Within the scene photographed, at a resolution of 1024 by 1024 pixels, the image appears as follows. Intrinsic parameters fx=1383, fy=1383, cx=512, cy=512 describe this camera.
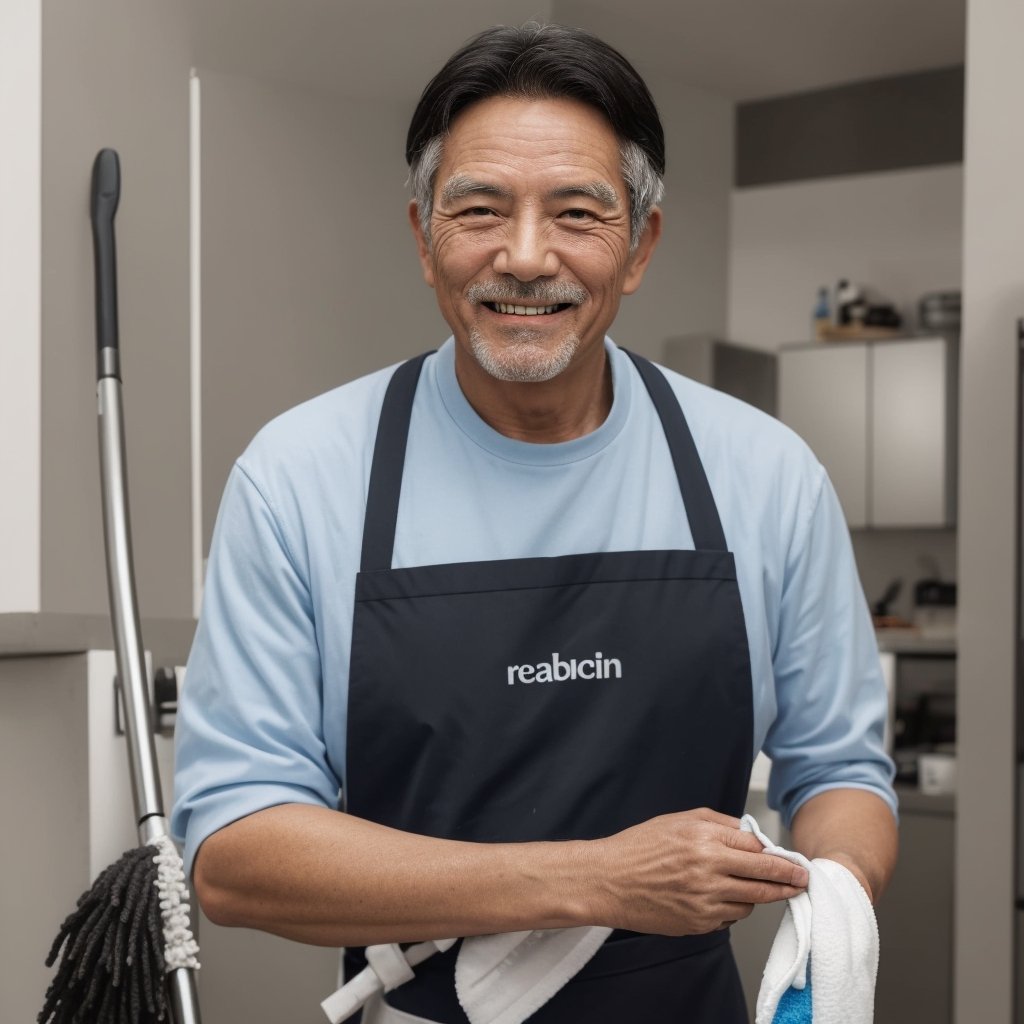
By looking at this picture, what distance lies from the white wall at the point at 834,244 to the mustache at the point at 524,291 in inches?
177

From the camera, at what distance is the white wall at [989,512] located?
2828mm

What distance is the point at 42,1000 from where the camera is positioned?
1659 millimetres

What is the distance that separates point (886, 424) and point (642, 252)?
4.05m

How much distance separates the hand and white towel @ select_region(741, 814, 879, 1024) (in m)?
0.03

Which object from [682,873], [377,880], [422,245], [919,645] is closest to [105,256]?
[422,245]

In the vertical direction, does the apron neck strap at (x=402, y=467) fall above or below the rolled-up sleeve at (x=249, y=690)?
above

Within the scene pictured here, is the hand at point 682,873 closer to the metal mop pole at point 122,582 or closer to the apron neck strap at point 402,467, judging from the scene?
the apron neck strap at point 402,467

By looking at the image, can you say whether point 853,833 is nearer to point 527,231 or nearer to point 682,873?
point 682,873

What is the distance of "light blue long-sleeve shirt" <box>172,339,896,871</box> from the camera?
4.00ft

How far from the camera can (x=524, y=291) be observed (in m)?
→ 1.24

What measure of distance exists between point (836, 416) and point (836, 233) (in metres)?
0.89

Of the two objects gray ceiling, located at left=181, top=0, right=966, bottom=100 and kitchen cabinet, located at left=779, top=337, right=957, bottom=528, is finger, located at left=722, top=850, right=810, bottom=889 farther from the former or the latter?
kitchen cabinet, located at left=779, top=337, right=957, bottom=528

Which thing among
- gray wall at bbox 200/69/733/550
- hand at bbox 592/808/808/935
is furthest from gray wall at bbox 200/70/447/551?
hand at bbox 592/808/808/935

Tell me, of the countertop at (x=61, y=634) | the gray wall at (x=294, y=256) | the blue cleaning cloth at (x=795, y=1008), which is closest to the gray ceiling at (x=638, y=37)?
the gray wall at (x=294, y=256)
